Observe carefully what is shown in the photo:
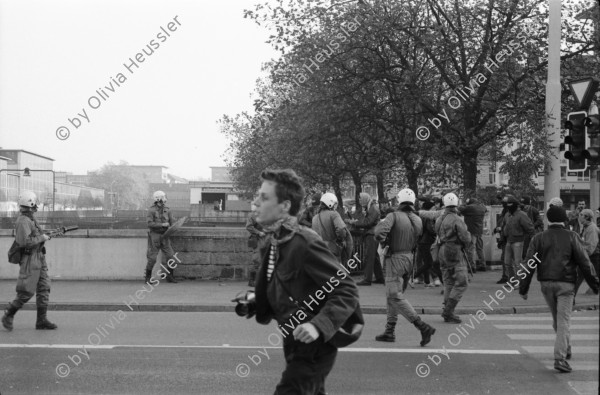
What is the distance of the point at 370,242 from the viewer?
14609 mm

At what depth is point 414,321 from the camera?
8242 millimetres

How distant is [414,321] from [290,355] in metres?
4.68

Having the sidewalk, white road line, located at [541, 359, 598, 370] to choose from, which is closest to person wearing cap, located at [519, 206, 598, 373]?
white road line, located at [541, 359, 598, 370]

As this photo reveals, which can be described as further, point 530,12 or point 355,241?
point 530,12

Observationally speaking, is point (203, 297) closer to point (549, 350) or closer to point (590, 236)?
point (549, 350)

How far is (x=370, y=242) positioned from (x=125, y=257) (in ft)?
17.3

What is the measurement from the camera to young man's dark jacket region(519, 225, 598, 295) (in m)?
6.98

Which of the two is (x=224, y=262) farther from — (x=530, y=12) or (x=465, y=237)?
(x=530, y=12)

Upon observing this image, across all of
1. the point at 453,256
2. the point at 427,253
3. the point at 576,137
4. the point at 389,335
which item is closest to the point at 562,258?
the point at 389,335

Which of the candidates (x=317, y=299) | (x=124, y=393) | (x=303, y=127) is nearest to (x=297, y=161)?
(x=303, y=127)

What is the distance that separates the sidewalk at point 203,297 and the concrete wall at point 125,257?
1.16 ft

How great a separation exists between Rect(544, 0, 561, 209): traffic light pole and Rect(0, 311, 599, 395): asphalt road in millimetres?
4547

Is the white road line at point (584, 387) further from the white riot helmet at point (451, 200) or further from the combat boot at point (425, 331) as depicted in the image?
the white riot helmet at point (451, 200)

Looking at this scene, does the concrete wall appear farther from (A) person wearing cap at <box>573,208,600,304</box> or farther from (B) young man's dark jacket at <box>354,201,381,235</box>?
(A) person wearing cap at <box>573,208,600,304</box>
